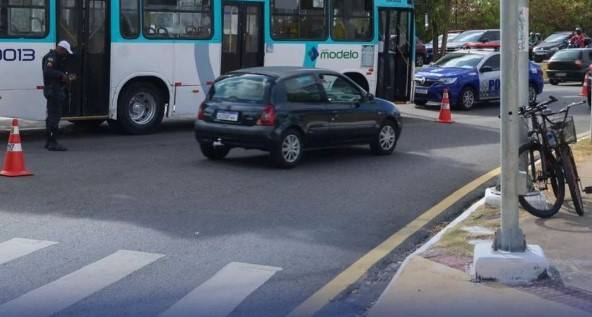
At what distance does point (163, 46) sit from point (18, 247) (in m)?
9.37

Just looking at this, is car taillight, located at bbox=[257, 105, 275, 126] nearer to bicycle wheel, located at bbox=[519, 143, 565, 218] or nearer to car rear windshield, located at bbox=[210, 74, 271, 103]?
car rear windshield, located at bbox=[210, 74, 271, 103]

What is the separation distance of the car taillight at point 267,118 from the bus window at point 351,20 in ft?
23.3

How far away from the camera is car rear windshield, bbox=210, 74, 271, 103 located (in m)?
12.9

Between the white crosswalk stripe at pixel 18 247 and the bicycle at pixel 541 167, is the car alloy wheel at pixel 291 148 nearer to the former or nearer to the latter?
the bicycle at pixel 541 167

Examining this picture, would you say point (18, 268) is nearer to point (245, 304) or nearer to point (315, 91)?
point (245, 304)

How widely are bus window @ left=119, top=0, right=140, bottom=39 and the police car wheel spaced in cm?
1005

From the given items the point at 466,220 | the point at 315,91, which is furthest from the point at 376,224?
the point at 315,91

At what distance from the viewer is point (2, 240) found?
8234 mm

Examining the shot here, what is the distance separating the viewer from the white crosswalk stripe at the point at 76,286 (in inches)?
241

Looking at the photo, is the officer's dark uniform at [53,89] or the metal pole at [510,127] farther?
the officer's dark uniform at [53,89]

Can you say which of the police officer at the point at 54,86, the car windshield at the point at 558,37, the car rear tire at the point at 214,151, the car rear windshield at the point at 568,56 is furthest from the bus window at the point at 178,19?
the car windshield at the point at 558,37

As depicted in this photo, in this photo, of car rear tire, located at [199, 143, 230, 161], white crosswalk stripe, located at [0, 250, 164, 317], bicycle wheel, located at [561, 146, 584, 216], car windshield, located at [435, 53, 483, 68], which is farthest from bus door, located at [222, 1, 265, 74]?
white crosswalk stripe, located at [0, 250, 164, 317]

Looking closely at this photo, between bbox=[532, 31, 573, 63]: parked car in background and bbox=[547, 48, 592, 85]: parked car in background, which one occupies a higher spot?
bbox=[532, 31, 573, 63]: parked car in background

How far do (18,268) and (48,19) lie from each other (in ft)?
29.0
